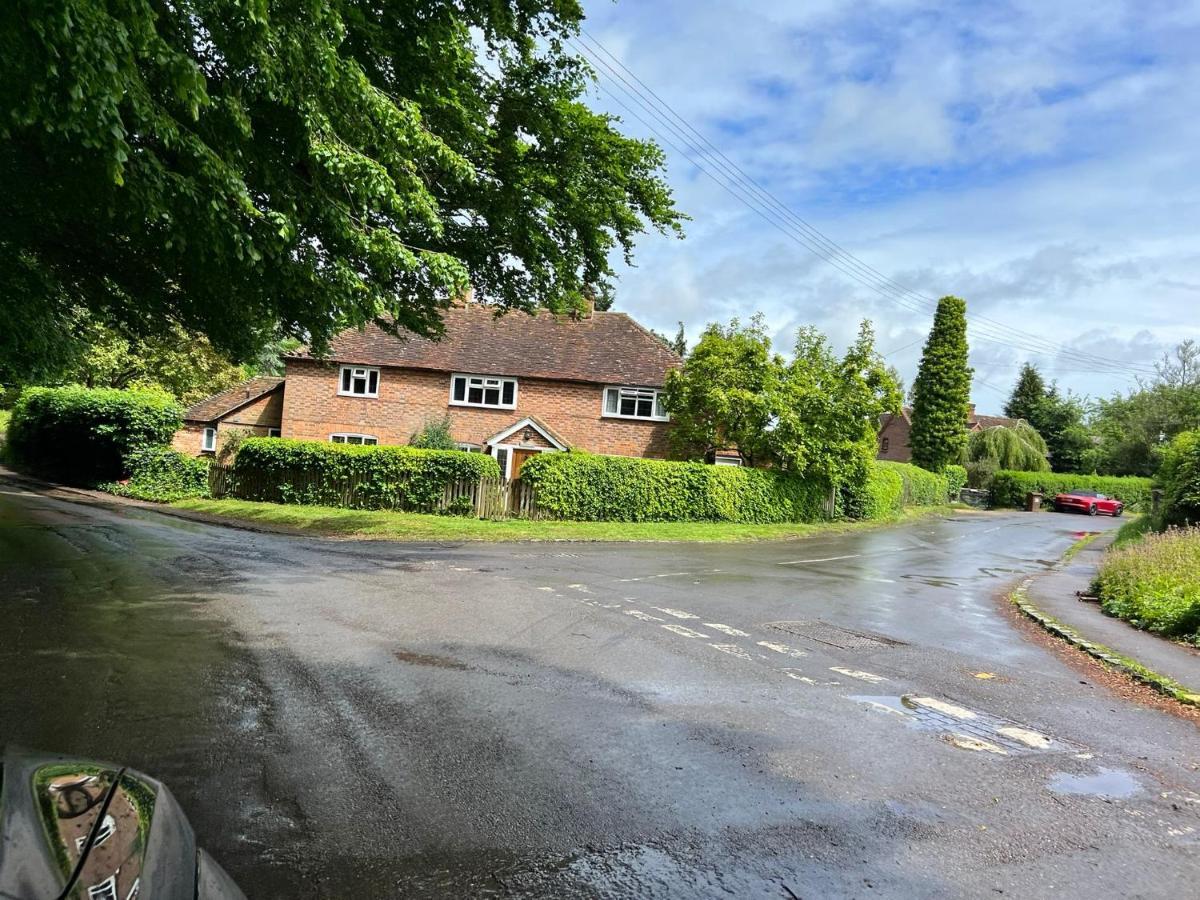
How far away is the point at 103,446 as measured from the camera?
26297 millimetres

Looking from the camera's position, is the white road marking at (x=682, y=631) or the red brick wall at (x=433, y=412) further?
the red brick wall at (x=433, y=412)

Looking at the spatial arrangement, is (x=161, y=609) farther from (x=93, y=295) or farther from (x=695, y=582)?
(x=695, y=582)

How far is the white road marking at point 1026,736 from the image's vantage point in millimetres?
5531

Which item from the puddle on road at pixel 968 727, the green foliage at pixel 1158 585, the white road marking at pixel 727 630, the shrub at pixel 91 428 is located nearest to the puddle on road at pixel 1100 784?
the puddle on road at pixel 968 727

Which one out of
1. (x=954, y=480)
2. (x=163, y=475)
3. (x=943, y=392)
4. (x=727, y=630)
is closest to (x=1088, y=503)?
(x=954, y=480)

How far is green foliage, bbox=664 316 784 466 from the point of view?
27.5m

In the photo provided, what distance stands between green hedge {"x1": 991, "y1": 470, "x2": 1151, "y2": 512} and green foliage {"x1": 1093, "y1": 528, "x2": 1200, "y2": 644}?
4123 cm

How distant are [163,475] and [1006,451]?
53620mm

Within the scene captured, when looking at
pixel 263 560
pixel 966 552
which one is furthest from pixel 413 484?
pixel 966 552

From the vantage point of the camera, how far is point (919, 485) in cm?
4234

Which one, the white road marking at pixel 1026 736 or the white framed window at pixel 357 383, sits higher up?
the white framed window at pixel 357 383

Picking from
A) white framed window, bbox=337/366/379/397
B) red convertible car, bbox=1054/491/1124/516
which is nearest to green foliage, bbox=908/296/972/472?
red convertible car, bbox=1054/491/1124/516

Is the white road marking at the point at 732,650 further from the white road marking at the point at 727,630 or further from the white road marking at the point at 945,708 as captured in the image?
the white road marking at the point at 945,708

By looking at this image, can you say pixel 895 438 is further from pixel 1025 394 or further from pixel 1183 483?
pixel 1183 483
